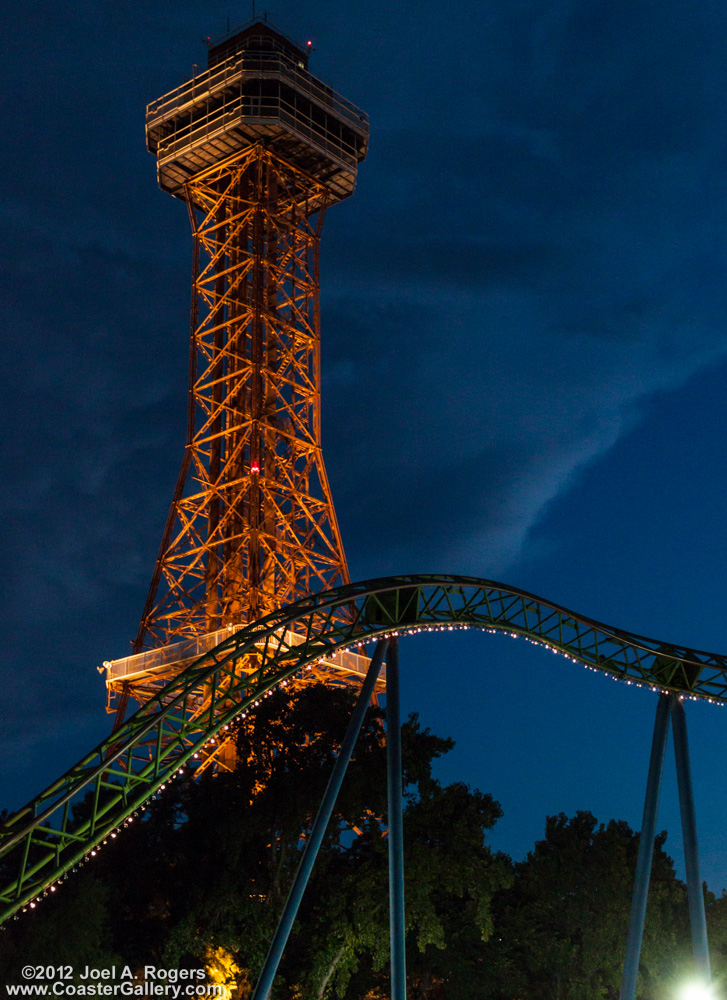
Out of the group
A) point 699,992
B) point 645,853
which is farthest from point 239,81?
point 699,992

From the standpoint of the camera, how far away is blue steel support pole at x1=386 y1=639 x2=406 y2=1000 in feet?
81.9

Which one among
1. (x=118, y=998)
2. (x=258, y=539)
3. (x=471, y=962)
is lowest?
(x=118, y=998)

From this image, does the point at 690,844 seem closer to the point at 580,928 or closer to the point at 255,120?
the point at 580,928

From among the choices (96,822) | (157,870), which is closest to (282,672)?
(96,822)

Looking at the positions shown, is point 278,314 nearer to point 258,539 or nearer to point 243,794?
point 258,539

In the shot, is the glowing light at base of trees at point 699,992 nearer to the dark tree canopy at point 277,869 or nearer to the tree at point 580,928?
the dark tree canopy at point 277,869

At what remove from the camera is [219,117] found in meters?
59.4

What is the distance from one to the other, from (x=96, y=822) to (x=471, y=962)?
2493cm

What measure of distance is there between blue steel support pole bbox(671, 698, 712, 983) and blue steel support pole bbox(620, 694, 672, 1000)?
297 millimetres

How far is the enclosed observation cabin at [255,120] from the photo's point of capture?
5934 cm

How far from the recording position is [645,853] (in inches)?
1179

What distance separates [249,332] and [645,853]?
114 feet

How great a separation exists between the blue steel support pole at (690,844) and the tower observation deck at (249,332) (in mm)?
21347

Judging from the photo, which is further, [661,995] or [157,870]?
[661,995]
